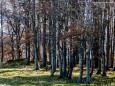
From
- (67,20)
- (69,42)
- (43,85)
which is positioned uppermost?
(67,20)

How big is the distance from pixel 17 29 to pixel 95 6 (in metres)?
31.5

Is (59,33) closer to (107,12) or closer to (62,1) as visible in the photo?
(62,1)

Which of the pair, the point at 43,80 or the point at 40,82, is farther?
the point at 43,80

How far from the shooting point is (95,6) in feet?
115

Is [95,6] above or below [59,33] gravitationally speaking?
above

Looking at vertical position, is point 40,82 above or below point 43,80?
above

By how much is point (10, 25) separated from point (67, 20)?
115 feet

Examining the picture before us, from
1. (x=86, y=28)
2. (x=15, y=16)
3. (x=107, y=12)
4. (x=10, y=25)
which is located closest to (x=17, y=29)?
(x=10, y=25)

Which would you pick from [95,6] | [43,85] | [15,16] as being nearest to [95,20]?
[95,6]

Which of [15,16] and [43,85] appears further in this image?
[15,16]

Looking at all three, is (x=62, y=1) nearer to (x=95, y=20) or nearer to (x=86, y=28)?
(x=95, y=20)

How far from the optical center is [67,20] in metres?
32.4

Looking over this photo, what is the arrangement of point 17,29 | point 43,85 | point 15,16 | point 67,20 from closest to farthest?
1. point 43,85
2. point 67,20
3. point 15,16
4. point 17,29

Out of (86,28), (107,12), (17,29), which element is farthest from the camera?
(17,29)
